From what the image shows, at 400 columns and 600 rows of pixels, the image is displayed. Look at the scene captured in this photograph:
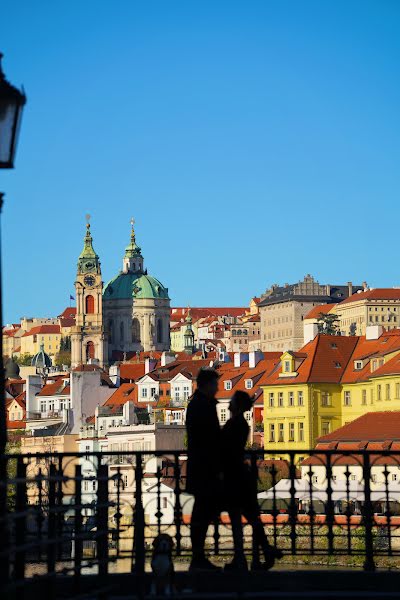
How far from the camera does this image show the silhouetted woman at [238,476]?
14.2 m

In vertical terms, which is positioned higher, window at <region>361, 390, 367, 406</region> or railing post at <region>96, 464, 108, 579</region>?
window at <region>361, 390, 367, 406</region>

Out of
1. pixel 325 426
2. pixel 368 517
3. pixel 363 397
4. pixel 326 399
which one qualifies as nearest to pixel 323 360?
pixel 326 399

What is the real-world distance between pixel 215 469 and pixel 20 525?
247 cm

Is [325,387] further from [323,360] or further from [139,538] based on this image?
[139,538]

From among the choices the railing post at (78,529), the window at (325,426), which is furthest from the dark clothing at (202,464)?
the window at (325,426)

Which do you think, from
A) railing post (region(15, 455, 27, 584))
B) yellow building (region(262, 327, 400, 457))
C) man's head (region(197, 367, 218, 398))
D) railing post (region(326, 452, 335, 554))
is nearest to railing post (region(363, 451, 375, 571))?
railing post (region(326, 452, 335, 554))

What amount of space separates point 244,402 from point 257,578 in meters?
1.54

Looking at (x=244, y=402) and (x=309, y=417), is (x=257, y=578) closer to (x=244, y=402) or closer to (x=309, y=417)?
(x=244, y=402)

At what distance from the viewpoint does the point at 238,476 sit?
1447 cm

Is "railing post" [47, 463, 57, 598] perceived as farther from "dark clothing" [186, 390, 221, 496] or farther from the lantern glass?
the lantern glass

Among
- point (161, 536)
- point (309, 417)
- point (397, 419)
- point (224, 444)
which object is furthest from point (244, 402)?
point (309, 417)

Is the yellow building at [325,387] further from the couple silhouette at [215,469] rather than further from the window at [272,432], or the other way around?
the couple silhouette at [215,469]

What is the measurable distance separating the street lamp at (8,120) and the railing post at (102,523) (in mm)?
3019

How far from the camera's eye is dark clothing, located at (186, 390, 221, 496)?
46.1 ft
